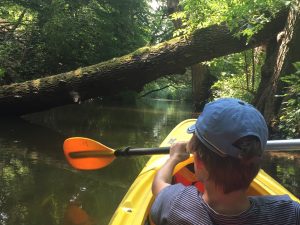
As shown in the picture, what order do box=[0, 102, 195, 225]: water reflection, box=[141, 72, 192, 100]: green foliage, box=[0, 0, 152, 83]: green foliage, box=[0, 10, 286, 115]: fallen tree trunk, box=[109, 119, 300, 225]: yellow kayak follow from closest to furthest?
box=[109, 119, 300, 225]: yellow kayak, box=[0, 102, 195, 225]: water reflection, box=[0, 10, 286, 115]: fallen tree trunk, box=[0, 0, 152, 83]: green foliage, box=[141, 72, 192, 100]: green foliage

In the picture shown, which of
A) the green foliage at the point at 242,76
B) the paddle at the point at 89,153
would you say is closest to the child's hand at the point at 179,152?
the paddle at the point at 89,153

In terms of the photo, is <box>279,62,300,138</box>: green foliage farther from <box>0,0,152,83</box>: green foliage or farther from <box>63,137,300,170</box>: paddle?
<box>0,0,152,83</box>: green foliage

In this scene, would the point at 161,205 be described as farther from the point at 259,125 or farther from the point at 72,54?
the point at 72,54

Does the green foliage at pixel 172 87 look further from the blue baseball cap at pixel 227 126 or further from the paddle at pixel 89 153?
the blue baseball cap at pixel 227 126

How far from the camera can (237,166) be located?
1.17 metres

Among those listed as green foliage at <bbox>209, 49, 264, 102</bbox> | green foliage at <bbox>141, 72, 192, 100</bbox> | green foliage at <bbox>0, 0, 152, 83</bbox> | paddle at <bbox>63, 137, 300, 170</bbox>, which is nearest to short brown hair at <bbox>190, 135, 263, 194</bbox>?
paddle at <bbox>63, 137, 300, 170</bbox>

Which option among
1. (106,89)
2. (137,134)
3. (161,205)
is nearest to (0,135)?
(106,89)

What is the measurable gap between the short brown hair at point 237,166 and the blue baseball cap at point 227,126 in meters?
0.01

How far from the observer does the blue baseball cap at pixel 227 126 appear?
1193 mm

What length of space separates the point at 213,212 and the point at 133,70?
6081 millimetres

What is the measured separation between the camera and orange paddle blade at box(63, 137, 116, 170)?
9.45 ft

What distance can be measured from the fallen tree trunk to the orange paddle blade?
14.2 feet

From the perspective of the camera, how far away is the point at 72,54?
12.1m

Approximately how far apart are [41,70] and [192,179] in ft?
29.7
